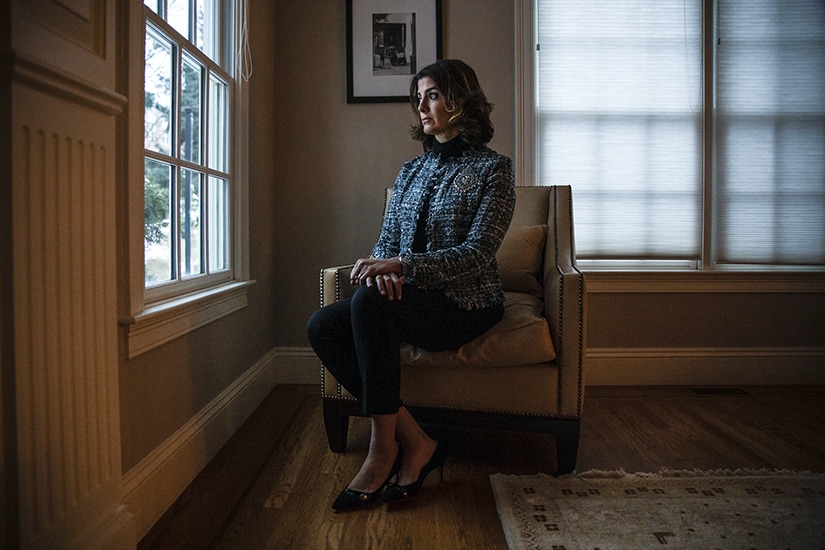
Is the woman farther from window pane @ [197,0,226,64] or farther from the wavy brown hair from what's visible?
window pane @ [197,0,226,64]

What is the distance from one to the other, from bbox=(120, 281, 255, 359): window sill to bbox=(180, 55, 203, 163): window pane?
47 centimetres

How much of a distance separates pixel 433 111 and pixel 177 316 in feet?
3.16

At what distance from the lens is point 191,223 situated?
6.31ft

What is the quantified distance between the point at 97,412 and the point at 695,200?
264 cm

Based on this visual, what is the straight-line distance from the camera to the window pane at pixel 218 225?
212cm

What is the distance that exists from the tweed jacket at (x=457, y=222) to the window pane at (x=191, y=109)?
69cm

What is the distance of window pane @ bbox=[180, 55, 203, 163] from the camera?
72.7 inches

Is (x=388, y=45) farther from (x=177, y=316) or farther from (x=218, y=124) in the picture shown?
(x=177, y=316)

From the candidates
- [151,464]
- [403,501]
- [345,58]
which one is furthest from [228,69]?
[403,501]

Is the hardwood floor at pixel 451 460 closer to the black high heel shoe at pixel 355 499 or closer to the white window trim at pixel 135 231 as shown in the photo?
the black high heel shoe at pixel 355 499

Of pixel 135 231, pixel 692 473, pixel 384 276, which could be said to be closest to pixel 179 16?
pixel 135 231

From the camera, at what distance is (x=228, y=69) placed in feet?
7.28

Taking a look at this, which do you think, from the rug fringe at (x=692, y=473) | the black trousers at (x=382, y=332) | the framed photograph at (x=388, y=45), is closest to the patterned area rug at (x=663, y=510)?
the rug fringe at (x=692, y=473)

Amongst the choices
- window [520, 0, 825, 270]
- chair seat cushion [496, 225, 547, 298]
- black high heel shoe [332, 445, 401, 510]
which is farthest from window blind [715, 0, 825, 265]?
black high heel shoe [332, 445, 401, 510]
